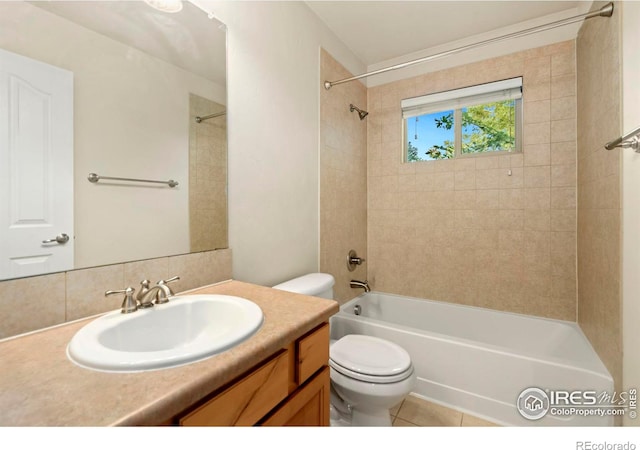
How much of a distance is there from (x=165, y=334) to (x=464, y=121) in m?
2.60

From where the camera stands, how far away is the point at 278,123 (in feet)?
5.24

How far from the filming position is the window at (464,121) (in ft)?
7.11

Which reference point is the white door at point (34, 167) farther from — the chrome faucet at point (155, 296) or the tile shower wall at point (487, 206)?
the tile shower wall at point (487, 206)

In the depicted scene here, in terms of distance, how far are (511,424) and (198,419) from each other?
5.86 feet

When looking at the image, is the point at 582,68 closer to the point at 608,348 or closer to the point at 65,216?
the point at 608,348

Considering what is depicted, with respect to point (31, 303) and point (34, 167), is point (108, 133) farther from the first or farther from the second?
point (31, 303)

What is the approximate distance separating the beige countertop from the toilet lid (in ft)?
2.54

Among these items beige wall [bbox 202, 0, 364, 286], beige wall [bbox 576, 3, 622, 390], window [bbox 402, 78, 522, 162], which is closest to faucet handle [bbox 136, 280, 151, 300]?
beige wall [bbox 202, 0, 364, 286]

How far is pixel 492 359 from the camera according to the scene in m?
1.56

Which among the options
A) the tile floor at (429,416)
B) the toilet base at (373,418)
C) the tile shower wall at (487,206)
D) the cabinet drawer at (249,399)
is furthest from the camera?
the tile shower wall at (487,206)

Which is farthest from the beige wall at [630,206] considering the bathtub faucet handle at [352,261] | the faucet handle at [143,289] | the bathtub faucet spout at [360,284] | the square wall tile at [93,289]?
the square wall tile at [93,289]

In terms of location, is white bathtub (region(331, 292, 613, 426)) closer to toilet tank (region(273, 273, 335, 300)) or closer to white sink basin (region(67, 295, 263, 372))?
toilet tank (region(273, 273, 335, 300))

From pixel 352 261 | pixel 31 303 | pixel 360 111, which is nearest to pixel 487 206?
pixel 352 261

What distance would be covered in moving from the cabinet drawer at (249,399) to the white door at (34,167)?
634mm
